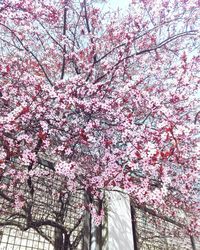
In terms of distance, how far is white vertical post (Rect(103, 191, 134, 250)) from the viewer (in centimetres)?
281

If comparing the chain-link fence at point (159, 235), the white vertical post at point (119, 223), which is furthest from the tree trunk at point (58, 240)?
the chain-link fence at point (159, 235)

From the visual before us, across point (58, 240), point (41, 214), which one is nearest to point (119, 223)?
point (58, 240)

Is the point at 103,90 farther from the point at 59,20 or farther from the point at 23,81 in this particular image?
the point at 59,20

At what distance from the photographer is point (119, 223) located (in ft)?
9.78

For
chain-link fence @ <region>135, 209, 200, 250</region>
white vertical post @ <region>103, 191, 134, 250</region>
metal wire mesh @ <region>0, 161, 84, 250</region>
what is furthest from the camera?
chain-link fence @ <region>135, 209, 200, 250</region>

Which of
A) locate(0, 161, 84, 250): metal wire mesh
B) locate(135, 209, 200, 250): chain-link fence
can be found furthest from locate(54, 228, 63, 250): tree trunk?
locate(135, 209, 200, 250): chain-link fence

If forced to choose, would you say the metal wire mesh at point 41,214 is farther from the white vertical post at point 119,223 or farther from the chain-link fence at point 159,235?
the chain-link fence at point 159,235

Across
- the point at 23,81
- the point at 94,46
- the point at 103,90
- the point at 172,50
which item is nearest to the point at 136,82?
the point at 103,90

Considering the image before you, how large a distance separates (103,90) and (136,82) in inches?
19.1

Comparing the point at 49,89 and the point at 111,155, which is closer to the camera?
the point at 49,89

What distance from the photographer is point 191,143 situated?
150 inches

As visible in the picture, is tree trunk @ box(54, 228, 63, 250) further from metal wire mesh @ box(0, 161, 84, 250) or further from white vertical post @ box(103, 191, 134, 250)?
white vertical post @ box(103, 191, 134, 250)

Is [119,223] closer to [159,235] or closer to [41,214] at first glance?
[41,214]

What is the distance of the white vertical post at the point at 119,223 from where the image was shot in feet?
9.21
